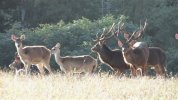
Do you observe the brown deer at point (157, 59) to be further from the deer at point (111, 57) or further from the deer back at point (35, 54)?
the deer back at point (35, 54)

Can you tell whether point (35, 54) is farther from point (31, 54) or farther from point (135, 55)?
point (135, 55)

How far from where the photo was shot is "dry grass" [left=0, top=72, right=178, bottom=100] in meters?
10.3

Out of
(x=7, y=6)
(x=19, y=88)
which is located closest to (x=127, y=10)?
(x=7, y=6)

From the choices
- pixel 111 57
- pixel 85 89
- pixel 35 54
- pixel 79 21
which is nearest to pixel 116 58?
pixel 111 57

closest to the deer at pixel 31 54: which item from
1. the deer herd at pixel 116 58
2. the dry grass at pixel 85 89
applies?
the deer herd at pixel 116 58

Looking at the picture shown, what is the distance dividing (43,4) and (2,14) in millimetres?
6708

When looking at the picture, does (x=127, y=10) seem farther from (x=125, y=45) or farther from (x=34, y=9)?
(x=125, y=45)

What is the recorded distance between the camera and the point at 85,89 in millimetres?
11359

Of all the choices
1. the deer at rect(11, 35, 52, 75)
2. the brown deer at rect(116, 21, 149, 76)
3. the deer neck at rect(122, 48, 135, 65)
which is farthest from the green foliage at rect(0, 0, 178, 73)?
the deer neck at rect(122, 48, 135, 65)

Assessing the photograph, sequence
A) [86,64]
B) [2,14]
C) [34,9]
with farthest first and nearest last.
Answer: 1. [34,9]
2. [2,14]
3. [86,64]

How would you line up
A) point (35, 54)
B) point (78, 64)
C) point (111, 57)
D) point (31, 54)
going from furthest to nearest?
point (35, 54), point (31, 54), point (111, 57), point (78, 64)

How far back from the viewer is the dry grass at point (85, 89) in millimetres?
10320

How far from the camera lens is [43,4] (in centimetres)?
4419

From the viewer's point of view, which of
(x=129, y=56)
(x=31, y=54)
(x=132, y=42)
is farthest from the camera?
(x=31, y=54)
